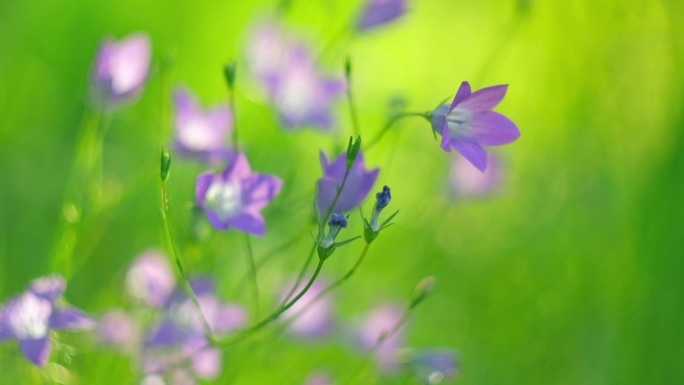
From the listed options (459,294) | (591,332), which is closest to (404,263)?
(459,294)

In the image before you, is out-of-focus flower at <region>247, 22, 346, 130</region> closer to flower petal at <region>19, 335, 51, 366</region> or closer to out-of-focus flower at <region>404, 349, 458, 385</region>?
out-of-focus flower at <region>404, 349, 458, 385</region>

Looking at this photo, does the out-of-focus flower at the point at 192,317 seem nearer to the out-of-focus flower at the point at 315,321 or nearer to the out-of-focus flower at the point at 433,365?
the out-of-focus flower at the point at 315,321

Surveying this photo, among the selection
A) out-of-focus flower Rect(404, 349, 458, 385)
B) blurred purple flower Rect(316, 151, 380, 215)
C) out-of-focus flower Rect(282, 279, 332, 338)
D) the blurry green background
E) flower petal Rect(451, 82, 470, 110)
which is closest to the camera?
flower petal Rect(451, 82, 470, 110)

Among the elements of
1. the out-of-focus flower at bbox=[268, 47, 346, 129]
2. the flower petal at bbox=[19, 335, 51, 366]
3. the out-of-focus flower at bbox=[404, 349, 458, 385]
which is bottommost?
the flower petal at bbox=[19, 335, 51, 366]

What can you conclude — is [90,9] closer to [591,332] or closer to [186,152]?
[186,152]

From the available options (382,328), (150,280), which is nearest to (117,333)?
(150,280)

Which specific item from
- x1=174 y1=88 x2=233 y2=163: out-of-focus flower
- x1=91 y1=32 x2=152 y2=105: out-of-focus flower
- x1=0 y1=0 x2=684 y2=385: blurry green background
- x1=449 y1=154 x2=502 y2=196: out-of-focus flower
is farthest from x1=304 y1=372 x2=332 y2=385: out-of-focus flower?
x1=449 y1=154 x2=502 y2=196: out-of-focus flower

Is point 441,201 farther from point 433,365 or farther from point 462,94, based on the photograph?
point 462,94
